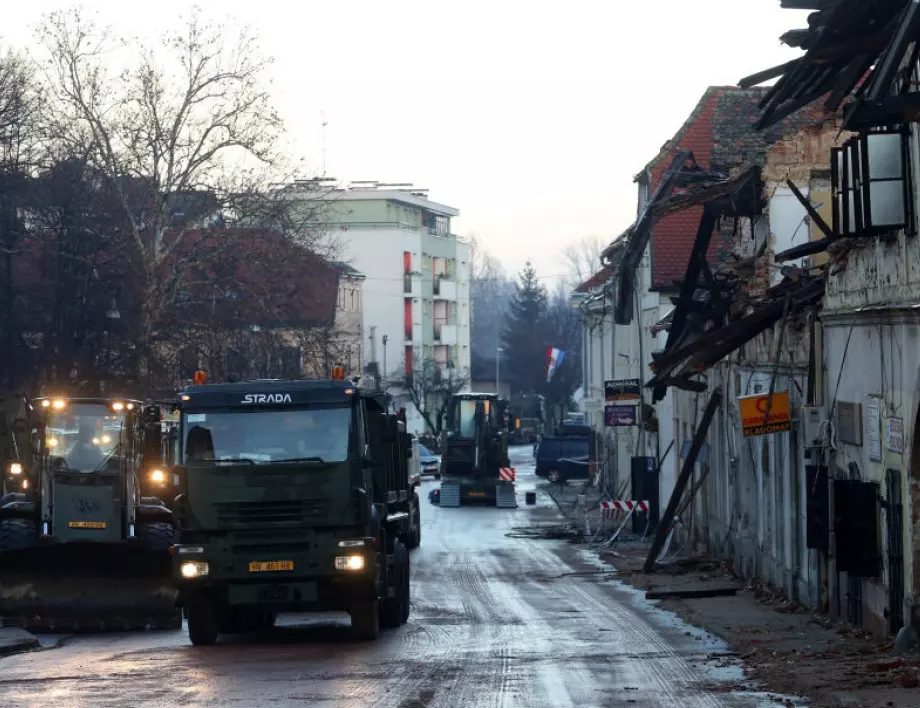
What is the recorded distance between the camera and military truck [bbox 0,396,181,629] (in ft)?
69.8

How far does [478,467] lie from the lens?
53.4 metres

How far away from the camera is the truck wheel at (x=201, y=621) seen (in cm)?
1794

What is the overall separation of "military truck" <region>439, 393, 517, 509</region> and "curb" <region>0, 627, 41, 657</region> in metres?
33.6

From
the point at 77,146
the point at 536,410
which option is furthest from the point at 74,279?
the point at 536,410

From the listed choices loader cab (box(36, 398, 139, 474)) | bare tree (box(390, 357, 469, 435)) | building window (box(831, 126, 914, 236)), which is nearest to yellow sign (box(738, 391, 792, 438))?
building window (box(831, 126, 914, 236))

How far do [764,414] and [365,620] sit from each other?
259 inches

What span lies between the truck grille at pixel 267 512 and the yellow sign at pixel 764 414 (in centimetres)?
695

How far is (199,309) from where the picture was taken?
157 feet

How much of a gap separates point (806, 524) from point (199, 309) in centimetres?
3033

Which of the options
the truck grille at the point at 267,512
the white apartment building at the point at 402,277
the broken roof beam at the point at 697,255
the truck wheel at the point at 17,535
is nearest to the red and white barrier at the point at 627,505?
the broken roof beam at the point at 697,255

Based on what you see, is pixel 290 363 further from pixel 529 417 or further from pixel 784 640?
pixel 529 417

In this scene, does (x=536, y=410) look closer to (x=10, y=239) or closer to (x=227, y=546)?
(x=10, y=239)

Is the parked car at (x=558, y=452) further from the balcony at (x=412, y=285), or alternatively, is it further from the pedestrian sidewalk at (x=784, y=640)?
the balcony at (x=412, y=285)

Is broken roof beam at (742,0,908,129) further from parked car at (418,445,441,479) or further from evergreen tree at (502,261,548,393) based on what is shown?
evergreen tree at (502,261,548,393)
